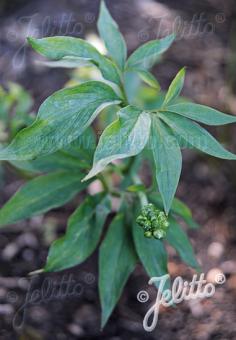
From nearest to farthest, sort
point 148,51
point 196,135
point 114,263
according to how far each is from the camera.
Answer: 1. point 196,135
2. point 148,51
3. point 114,263

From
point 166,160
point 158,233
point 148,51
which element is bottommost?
point 158,233

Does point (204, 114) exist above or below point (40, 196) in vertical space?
above

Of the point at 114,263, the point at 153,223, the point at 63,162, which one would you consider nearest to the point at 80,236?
the point at 114,263

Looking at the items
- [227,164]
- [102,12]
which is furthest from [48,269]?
[227,164]

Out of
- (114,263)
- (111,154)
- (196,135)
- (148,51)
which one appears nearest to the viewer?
(111,154)

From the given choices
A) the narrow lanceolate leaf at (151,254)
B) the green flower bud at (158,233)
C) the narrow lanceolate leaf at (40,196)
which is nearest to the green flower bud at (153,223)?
the green flower bud at (158,233)

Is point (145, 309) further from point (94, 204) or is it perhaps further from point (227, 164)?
point (227, 164)

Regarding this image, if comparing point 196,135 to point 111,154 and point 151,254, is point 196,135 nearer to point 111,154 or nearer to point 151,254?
point 111,154

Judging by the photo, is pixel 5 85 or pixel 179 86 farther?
pixel 5 85
